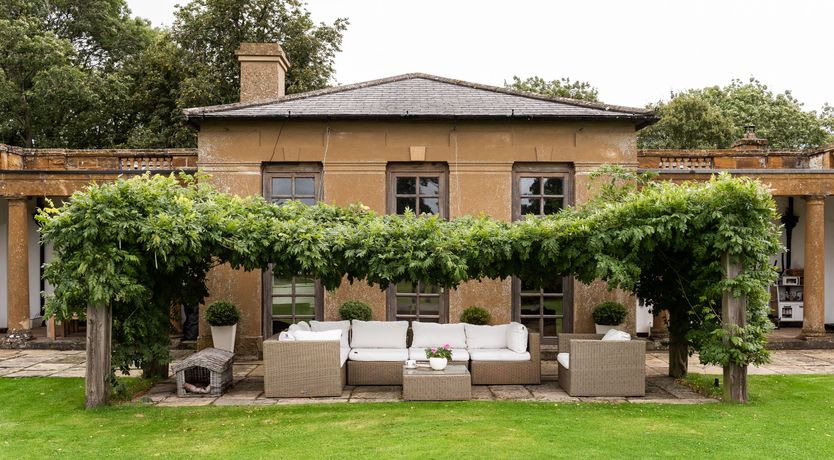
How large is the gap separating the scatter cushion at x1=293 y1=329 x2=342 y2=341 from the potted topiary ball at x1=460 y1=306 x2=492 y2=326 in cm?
335

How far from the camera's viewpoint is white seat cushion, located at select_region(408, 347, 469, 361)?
10.3 metres

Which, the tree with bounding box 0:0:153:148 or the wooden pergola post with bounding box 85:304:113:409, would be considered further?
the tree with bounding box 0:0:153:148

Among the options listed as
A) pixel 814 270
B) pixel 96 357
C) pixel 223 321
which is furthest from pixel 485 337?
pixel 814 270

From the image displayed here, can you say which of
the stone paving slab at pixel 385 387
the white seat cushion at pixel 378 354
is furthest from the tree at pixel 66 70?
the white seat cushion at pixel 378 354

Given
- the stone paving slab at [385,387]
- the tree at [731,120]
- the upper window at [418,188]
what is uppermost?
the tree at [731,120]

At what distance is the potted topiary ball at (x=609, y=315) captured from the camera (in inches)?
494

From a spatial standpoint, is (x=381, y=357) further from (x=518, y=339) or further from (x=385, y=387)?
(x=518, y=339)

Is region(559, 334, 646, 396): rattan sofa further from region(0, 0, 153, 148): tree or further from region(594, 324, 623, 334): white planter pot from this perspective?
region(0, 0, 153, 148): tree

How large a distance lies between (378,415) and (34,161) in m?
11.4

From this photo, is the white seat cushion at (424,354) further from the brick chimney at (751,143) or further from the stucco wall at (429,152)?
the brick chimney at (751,143)

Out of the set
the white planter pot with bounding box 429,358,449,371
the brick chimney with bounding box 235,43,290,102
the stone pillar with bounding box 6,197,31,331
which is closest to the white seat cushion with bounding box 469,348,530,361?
the white planter pot with bounding box 429,358,449,371

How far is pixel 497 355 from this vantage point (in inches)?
408

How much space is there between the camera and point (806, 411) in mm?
8594

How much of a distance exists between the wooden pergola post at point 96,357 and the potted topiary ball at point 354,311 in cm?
469
